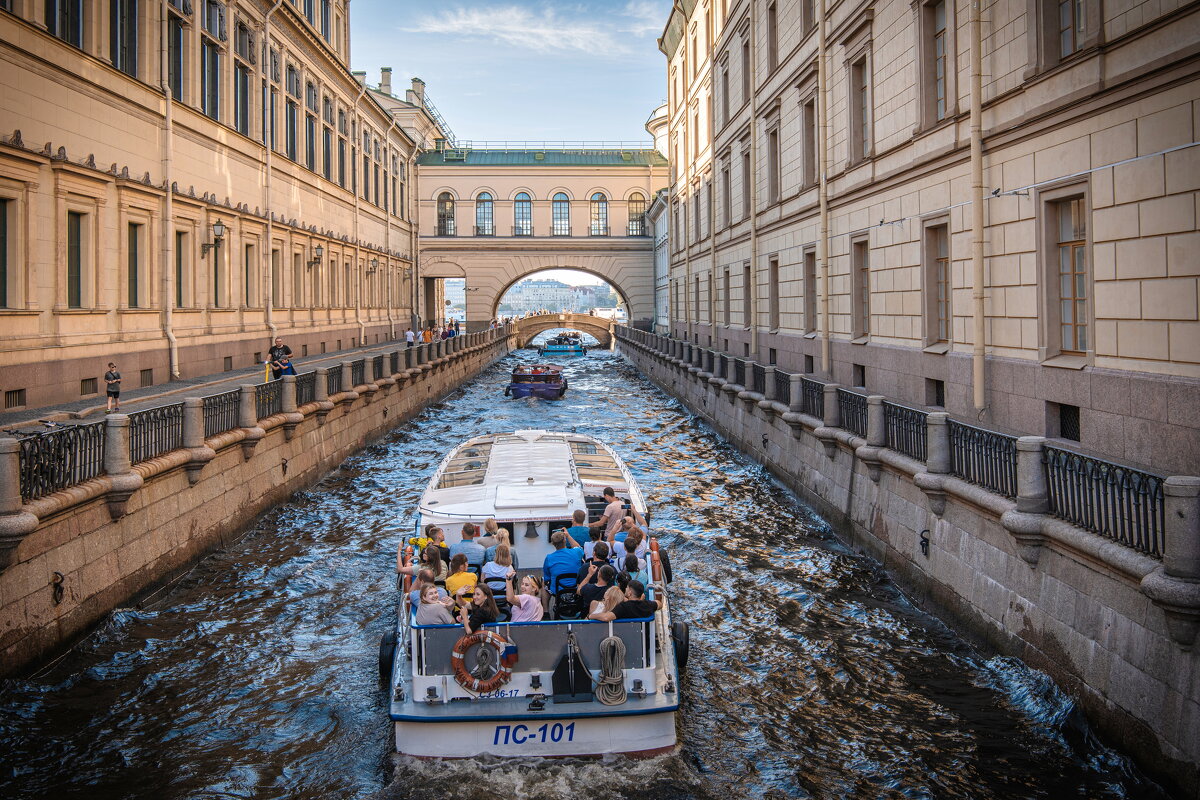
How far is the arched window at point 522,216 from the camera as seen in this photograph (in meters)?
71.2

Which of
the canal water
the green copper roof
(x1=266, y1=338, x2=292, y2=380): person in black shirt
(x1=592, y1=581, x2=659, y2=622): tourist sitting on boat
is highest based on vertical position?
the green copper roof

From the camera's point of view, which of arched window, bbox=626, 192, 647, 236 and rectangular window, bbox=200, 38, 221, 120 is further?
arched window, bbox=626, 192, 647, 236

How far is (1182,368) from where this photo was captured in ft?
31.0

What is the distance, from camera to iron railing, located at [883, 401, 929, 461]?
13180 millimetres

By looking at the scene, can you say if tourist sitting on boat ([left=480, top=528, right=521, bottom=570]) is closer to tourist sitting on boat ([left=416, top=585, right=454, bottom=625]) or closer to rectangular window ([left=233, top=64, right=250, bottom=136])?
tourist sitting on boat ([left=416, top=585, right=454, bottom=625])

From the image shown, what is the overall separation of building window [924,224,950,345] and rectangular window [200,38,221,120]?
1907cm

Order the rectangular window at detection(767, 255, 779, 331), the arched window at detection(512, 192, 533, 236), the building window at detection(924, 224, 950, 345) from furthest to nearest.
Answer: the arched window at detection(512, 192, 533, 236), the rectangular window at detection(767, 255, 779, 331), the building window at detection(924, 224, 950, 345)

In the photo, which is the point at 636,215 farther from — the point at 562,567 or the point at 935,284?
the point at 562,567

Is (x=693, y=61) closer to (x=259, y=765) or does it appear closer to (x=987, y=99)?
(x=987, y=99)

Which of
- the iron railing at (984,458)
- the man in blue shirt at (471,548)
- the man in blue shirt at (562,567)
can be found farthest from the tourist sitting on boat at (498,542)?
→ the iron railing at (984,458)

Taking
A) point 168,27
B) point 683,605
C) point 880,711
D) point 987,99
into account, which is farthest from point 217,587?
point 168,27

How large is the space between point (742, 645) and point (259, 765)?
18.0 feet

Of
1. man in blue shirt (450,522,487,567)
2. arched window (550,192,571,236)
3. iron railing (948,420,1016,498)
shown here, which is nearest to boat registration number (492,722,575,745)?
man in blue shirt (450,522,487,567)

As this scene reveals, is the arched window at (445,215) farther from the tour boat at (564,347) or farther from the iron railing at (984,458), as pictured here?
the iron railing at (984,458)
